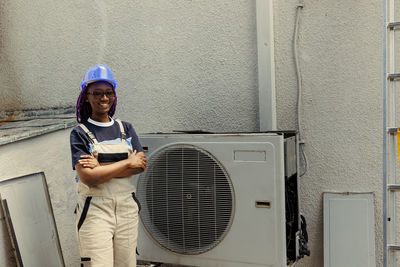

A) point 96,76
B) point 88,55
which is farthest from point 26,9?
point 96,76

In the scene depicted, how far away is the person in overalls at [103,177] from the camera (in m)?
1.82

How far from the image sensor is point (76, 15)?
3.07 metres

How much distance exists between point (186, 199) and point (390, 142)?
1055mm

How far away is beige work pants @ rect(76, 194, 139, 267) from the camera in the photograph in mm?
1824

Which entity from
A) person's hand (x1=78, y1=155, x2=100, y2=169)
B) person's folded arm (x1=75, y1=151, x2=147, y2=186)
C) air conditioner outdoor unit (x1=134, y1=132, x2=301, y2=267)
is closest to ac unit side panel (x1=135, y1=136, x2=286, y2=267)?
air conditioner outdoor unit (x1=134, y1=132, x2=301, y2=267)

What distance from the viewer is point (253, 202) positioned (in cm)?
195

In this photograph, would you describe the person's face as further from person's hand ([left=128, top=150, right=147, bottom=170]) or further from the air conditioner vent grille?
the air conditioner vent grille

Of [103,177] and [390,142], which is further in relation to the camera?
[390,142]

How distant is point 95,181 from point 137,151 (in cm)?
31

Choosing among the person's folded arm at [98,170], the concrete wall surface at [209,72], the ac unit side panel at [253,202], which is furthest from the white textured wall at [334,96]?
the person's folded arm at [98,170]

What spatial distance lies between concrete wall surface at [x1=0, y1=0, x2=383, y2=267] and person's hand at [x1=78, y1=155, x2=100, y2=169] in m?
0.80

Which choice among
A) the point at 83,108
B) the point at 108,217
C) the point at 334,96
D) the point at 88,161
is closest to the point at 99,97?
the point at 83,108

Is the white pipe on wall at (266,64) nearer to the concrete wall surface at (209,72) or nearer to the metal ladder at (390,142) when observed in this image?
the concrete wall surface at (209,72)

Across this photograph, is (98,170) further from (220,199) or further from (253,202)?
(253,202)
